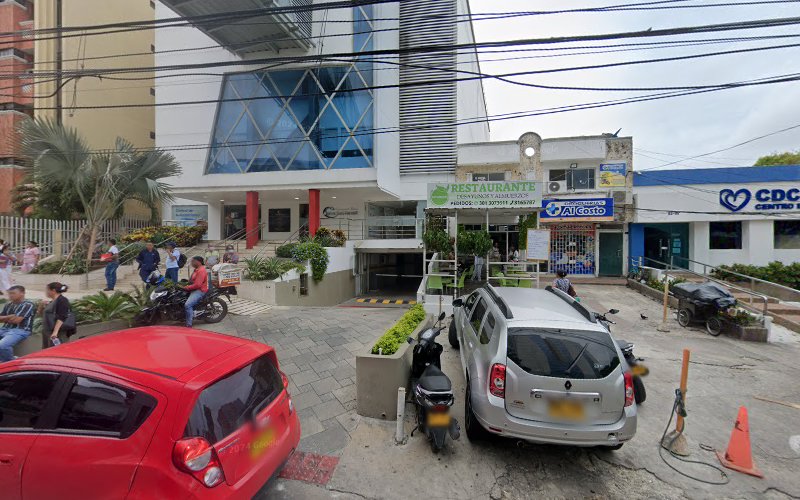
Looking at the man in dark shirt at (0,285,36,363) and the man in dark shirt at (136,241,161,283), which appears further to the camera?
the man in dark shirt at (136,241,161,283)

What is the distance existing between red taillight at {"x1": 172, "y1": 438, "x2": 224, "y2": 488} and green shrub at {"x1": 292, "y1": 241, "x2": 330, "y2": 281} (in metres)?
10.3

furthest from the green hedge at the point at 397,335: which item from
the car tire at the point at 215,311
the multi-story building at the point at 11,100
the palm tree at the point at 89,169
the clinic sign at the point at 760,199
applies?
the multi-story building at the point at 11,100

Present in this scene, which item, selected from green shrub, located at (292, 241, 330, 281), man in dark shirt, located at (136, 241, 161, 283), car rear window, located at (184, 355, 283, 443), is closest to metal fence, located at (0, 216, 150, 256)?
man in dark shirt, located at (136, 241, 161, 283)

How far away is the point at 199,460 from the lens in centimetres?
198

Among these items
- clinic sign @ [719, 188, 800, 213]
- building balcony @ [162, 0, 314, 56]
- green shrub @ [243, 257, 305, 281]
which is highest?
building balcony @ [162, 0, 314, 56]

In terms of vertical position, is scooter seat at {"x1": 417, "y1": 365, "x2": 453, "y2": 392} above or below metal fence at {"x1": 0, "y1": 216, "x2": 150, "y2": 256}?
below

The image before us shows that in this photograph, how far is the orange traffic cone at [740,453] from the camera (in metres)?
3.36

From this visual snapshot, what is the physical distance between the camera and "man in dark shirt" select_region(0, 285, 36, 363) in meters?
4.49

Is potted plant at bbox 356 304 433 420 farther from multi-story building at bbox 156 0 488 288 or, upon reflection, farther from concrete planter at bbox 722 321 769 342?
multi-story building at bbox 156 0 488 288

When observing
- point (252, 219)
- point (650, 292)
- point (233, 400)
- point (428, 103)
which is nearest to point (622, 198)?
point (650, 292)

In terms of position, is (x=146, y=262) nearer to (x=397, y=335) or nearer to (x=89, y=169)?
(x=89, y=169)

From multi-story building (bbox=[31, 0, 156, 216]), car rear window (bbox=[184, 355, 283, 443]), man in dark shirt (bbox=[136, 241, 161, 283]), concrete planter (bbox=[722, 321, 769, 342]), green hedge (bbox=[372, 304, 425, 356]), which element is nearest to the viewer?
car rear window (bbox=[184, 355, 283, 443])

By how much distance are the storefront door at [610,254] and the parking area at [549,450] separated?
1050 centimetres

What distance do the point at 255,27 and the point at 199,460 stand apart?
1812 cm
